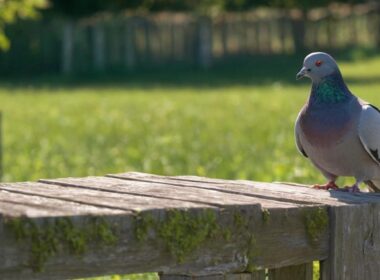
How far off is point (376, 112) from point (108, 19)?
3400cm

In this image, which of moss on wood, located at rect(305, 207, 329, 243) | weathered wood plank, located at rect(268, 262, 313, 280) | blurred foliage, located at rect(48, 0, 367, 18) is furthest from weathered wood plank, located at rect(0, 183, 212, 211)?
blurred foliage, located at rect(48, 0, 367, 18)

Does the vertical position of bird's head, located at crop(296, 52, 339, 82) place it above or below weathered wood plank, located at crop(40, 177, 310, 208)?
above

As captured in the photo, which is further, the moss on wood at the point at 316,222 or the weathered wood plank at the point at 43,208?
the moss on wood at the point at 316,222

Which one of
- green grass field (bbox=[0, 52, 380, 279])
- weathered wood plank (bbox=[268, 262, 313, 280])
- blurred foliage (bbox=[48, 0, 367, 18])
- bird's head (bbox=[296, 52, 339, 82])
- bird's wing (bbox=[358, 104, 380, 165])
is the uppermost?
blurred foliage (bbox=[48, 0, 367, 18])

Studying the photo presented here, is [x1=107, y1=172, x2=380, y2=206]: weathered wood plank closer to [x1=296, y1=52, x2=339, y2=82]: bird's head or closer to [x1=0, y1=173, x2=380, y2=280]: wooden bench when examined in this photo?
[x1=0, y1=173, x2=380, y2=280]: wooden bench

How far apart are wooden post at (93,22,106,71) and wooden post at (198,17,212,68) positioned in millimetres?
3188

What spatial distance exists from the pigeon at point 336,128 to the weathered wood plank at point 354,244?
79 cm

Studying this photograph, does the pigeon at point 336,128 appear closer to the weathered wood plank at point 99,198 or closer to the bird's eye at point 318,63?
the bird's eye at point 318,63

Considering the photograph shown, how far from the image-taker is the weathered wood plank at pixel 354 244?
4.75 m

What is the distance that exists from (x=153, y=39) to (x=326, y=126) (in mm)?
34148

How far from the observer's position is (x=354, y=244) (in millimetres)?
4789

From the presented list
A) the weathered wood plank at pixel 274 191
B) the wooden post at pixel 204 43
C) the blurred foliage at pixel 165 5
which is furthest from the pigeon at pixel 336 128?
the blurred foliage at pixel 165 5

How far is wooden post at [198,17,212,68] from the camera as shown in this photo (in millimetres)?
39719

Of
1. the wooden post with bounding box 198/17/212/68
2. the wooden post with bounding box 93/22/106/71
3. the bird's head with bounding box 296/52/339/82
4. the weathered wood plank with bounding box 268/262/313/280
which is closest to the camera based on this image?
the weathered wood plank with bounding box 268/262/313/280
